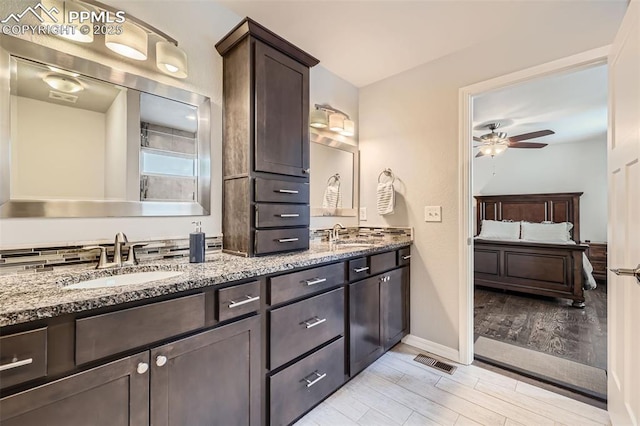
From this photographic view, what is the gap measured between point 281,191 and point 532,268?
12.4 feet

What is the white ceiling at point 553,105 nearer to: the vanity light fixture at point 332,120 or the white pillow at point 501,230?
the vanity light fixture at point 332,120

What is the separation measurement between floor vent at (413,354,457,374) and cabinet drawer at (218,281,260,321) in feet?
5.21

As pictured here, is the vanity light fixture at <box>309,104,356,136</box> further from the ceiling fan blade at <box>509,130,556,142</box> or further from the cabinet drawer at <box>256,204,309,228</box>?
the ceiling fan blade at <box>509,130,556,142</box>

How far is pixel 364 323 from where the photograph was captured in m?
1.95

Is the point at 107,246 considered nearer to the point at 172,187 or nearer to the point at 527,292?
the point at 172,187

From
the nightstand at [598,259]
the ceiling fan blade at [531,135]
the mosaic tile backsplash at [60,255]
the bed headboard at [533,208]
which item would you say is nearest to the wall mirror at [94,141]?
the mosaic tile backsplash at [60,255]

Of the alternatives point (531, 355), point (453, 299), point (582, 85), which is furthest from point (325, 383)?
point (582, 85)

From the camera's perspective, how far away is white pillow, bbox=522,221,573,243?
13.5 feet

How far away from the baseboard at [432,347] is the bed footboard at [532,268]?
2.31 m

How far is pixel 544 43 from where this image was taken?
1874mm

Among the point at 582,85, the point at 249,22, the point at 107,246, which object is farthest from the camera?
the point at 582,85

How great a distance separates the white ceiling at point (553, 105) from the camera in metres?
2.85

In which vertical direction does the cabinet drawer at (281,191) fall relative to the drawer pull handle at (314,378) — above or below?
above

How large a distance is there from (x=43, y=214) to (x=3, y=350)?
73 centimetres
